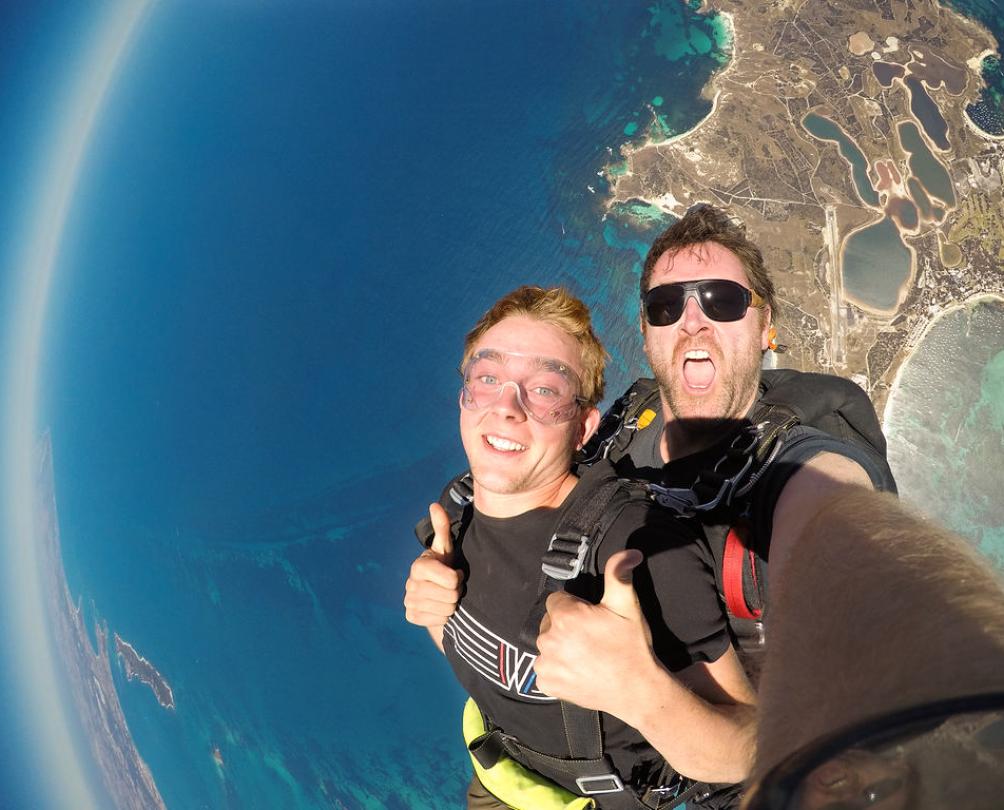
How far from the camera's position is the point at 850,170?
179 inches

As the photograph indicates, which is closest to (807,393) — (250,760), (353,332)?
(353,332)

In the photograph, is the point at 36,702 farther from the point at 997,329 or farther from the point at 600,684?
the point at 997,329

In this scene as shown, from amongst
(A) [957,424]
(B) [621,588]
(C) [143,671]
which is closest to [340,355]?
(C) [143,671]

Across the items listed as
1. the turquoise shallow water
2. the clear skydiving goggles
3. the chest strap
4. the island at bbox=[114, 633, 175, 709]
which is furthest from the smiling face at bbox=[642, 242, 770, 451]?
the island at bbox=[114, 633, 175, 709]

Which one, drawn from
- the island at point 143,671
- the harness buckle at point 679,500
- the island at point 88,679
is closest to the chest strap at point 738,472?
the harness buckle at point 679,500

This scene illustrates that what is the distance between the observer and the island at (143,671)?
4.36 m

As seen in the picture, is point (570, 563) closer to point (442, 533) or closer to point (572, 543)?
point (572, 543)

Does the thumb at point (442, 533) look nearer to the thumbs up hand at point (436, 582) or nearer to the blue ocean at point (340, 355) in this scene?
the thumbs up hand at point (436, 582)

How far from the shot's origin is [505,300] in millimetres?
1371

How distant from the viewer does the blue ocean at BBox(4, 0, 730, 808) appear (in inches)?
163

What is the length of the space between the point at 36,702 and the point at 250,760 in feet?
15.4

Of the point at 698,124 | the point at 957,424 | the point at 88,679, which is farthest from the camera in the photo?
the point at 88,679

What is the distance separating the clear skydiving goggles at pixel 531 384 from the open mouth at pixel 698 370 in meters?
0.66

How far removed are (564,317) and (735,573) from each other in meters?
0.78
